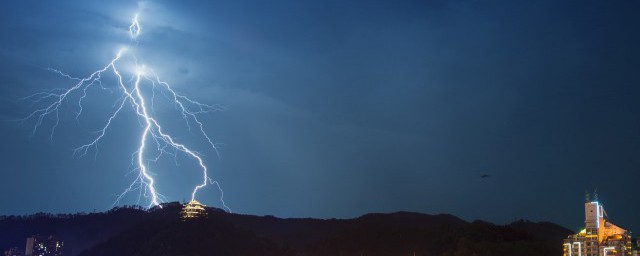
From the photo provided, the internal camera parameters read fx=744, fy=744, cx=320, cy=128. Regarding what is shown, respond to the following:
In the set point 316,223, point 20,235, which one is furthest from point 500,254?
point 20,235

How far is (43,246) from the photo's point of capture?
79.0 m

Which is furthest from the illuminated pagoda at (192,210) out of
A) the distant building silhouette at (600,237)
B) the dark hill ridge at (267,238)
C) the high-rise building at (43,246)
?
the distant building silhouette at (600,237)

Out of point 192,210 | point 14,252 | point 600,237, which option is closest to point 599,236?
point 600,237

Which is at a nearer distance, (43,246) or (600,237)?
(600,237)

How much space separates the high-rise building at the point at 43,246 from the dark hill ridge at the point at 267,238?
4.20ft

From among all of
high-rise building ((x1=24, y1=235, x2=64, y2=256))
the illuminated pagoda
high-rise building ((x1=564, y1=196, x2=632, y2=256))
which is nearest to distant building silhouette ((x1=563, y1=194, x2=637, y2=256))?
high-rise building ((x1=564, y1=196, x2=632, y2=256))

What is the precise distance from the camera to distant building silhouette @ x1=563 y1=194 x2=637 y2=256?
35938 millimetres

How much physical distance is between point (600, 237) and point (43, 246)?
60.9m

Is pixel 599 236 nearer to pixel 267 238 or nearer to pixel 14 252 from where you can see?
pixel 267 238

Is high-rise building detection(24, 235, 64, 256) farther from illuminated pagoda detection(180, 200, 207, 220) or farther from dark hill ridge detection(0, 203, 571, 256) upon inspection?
illuminated pagoda detection(180, 200, 207, 220)

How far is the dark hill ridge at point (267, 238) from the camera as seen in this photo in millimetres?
50656

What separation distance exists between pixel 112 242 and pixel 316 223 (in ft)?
111

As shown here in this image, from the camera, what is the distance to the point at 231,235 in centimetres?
6250

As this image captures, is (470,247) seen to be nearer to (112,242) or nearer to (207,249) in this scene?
(207,249)
